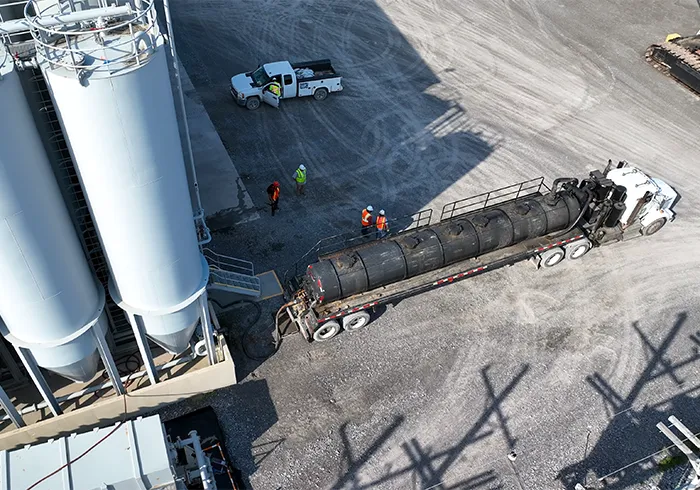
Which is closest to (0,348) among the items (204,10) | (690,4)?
(204,10)

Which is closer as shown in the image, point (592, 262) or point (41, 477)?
point (41, 477)

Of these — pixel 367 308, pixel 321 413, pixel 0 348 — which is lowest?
pixel 321 413

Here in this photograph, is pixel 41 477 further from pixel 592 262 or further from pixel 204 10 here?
pixel 204 10

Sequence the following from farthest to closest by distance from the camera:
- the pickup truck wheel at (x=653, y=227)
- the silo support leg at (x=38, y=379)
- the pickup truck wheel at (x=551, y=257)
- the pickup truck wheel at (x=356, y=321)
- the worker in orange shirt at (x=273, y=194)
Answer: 1. the pickup truck wheel at (x=653, y=227)
2. the worker in orange shirt at (x=273, y=194)
3. the pickup truck wheel at (x=551, y=257)
4. the pickup truck wheel at (x=356, y=321)
5. the silo support leg at (x=38, y=379)

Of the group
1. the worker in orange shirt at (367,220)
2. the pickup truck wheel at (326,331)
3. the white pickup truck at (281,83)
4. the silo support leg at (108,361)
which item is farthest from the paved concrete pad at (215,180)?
the silo support leg at (108,361)

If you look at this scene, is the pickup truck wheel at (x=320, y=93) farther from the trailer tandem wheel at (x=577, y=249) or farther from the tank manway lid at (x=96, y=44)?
the tank manway lid at (x=96, y=44)

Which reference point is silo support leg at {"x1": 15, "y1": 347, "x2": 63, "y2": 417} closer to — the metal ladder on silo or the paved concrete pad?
the metal ladder on silo

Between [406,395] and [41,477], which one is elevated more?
[41,477]
